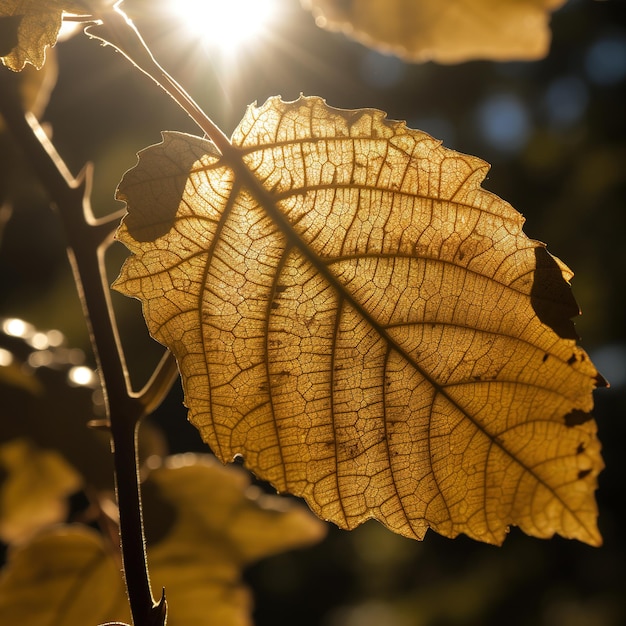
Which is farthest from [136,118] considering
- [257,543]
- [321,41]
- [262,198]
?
[262,198]

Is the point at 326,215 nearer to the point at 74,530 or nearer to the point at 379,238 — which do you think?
the point at 379,238

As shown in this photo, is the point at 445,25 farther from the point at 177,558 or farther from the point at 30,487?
the point at 30,487

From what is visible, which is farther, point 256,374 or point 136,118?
point 136,118

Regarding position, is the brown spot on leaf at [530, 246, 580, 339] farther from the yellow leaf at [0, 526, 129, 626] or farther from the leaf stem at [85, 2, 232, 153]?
the yellow leaf at [0, 526, 129, 626]

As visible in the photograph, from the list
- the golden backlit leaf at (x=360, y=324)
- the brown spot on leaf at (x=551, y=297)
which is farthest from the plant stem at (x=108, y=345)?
the brown spot on leaf at (x=551, y=297)

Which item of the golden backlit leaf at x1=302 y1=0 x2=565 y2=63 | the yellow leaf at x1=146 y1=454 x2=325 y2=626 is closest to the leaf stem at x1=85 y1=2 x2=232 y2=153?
the golden backlit leaf at x1=302 y1=0 x2=565 y2=63

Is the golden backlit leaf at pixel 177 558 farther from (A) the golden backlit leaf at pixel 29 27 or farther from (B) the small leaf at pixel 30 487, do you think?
(A) the golden backlit leaf at pixel 29 27

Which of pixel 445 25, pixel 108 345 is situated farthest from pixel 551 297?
pixel 445 25
